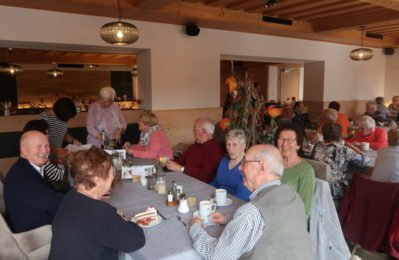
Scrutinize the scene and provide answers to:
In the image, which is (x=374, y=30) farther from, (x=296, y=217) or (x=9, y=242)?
(x=9, y=242)

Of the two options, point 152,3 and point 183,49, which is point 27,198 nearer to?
point 152,3

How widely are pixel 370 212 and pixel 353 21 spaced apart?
398cm

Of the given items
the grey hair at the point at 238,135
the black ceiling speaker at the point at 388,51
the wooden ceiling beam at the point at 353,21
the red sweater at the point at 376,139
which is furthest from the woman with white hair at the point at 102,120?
the black ceiling speaker at the point at 388,51

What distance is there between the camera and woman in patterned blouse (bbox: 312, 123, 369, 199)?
3.03 metres

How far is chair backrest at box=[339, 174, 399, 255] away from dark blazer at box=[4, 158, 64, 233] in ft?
7.29

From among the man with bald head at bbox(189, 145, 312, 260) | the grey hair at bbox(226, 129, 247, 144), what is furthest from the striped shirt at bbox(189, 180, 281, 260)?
the grey hair at bbox(226, 129, 247, 144)

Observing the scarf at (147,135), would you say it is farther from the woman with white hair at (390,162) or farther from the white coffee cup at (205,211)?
the woman with white hair at (390,162)

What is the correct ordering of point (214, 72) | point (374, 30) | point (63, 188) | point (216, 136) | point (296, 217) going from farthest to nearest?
point (374, 30)
point (214, 72)
point (216, 136)
point (63, 188)
point (296, 217)

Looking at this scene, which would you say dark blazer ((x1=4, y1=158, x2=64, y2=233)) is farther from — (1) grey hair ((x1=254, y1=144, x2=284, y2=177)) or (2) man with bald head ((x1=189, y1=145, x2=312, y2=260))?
(1) grey hair ((x1=254, y1=144, x2=284, y2=177))

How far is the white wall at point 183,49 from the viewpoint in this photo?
414cm

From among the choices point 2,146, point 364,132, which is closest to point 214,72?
point 364,132

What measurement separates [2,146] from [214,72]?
11.1ft

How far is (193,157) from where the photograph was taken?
311cm

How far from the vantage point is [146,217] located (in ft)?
5.93
